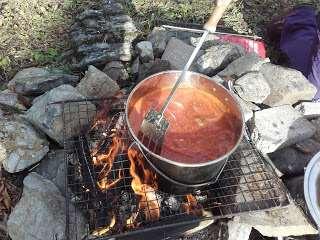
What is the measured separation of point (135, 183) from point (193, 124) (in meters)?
0.48

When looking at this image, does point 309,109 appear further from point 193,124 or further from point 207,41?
point 193,124

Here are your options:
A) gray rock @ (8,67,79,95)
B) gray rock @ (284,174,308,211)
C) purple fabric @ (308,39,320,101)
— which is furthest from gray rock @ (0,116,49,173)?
purple fabric @ (308,39,320,101)

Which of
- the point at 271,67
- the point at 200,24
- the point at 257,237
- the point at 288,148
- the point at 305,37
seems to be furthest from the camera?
the point at 200,24

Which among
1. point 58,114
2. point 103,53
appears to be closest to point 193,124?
point 58,114

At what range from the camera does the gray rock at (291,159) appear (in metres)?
3.09

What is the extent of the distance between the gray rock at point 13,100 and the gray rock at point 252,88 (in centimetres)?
166

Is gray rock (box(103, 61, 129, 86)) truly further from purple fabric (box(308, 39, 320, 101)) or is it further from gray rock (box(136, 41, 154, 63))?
purple fabric (box(308, 39, 320, 101))

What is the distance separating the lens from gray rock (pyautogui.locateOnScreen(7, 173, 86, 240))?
267 centimetres

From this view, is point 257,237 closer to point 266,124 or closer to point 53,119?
point 266,124

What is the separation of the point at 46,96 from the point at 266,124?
1625 mm

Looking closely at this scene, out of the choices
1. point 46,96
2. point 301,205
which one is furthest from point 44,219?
point 301,205

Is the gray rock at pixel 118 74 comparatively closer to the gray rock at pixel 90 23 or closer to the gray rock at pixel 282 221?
the gray rock at pixel 90 23

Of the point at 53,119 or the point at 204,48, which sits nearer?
the point at 53,119

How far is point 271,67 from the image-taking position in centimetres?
357
